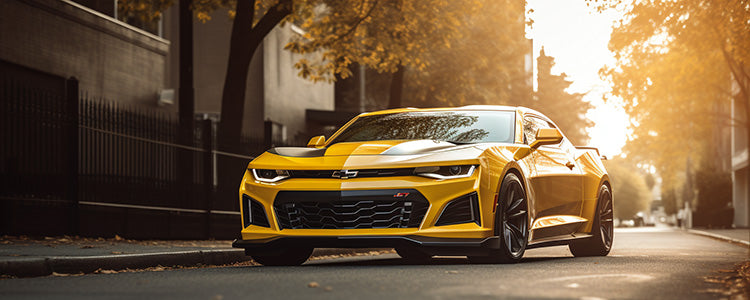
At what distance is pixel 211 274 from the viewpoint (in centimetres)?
805

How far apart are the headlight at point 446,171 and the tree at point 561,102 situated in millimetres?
34423

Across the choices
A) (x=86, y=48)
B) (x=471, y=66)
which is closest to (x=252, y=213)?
(x=86, y=48)

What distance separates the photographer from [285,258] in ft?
30.2

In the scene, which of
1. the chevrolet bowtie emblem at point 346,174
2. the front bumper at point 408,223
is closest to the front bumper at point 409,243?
the front bumper at point 408,223

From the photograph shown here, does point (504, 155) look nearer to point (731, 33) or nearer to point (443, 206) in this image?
point (443, 206)

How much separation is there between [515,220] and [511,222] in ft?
0.28

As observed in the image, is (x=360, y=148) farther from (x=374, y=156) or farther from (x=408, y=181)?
(x=408, y=181)

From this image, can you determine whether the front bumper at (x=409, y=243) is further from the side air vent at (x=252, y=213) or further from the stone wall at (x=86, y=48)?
the stone wall at (x=86, y=48)

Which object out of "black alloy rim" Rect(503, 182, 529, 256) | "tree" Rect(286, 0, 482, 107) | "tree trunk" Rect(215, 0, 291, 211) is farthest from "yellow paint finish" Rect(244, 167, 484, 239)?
"tree" Rect(286, 0, 482, 107)

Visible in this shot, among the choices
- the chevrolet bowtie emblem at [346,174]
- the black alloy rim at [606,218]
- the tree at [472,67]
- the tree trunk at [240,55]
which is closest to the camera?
the chevrolet bowtie emblem at [346,174]

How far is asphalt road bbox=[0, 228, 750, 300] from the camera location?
6.21m

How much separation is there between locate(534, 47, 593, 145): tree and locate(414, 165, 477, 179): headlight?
34.4m

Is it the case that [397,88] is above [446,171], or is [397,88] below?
above

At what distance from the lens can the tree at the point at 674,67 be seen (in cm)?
1997
